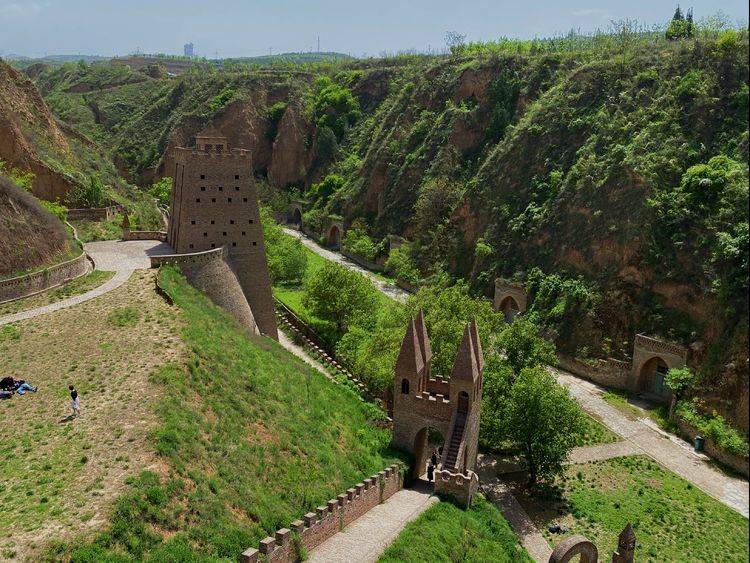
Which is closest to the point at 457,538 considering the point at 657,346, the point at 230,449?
the point at 230,449

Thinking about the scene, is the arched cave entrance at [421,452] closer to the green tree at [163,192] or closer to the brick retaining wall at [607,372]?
the brick retaining wall at [607,372]

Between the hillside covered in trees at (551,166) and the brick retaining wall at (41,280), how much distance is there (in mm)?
30947

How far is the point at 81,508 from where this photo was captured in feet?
54.7

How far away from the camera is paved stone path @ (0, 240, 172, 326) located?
2905 cm

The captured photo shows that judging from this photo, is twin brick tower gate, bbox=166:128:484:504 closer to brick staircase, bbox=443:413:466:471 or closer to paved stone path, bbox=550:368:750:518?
brick staircase, bbox=443:413:466:471

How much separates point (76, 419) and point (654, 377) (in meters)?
Result: 35.2

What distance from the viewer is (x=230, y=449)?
2181 cm

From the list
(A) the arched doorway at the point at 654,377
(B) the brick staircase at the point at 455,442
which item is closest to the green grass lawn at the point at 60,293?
(B) the brick staircase at the point at 455,442

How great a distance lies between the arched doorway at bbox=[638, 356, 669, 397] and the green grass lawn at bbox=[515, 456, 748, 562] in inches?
335

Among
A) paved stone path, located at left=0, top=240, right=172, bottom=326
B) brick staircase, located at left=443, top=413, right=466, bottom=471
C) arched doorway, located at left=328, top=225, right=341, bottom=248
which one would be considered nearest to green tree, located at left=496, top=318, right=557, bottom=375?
brick staircase, located at left=443, top=413, right=466, bottom=471

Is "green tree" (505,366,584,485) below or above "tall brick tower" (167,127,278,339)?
below

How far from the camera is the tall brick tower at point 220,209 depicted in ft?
121

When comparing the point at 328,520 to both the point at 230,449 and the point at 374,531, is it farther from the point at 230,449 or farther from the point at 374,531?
the point at 230,449

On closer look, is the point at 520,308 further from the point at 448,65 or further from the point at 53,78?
the point at 53,78
